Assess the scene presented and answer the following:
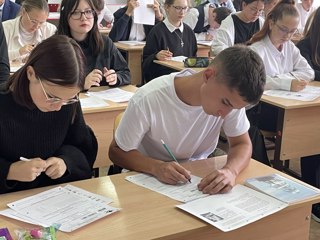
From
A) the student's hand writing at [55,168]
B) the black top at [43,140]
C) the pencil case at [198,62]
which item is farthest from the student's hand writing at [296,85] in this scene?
the student's hand writing at [55,168]

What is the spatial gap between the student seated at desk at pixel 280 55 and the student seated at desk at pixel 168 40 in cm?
109

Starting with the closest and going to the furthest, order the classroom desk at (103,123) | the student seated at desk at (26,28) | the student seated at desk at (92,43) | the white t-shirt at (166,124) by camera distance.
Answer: the white t-shirt at (166,124), the classroom desk at (103,123), the student seated at desk at (92,43), the student seated at desk at (26,28)

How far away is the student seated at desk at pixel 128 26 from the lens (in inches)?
191

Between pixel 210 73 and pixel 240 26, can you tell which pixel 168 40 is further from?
pixel 210 73

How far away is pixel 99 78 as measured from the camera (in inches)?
109

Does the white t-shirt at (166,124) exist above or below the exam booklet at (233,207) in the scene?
above

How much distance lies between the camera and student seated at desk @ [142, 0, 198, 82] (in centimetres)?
397

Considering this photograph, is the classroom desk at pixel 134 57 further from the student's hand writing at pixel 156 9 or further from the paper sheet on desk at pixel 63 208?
the paper sheet on desk at pixel 63 208

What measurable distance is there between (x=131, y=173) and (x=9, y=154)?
42 centimetres

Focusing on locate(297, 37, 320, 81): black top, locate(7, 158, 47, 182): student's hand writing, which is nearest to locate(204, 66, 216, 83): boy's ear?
locate(7, 158, 47, 182): student's hand writing

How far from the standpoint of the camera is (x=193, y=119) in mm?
1774

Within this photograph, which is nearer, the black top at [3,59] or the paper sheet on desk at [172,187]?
the paper sheet on desk at [172,187]

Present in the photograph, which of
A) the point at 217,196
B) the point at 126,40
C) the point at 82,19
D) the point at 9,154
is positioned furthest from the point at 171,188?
the point at 126,40

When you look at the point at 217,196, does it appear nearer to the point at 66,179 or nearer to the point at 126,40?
the point at 66,179
